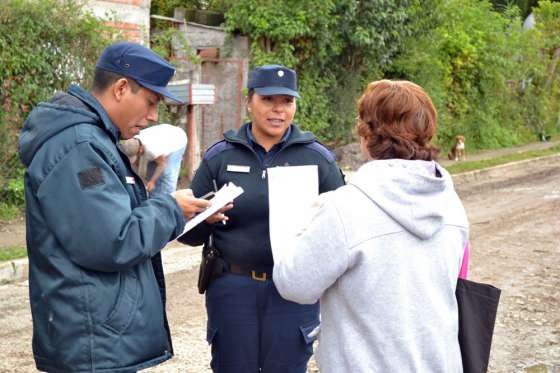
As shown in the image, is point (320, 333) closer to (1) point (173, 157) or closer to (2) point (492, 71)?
(1) point (173, 157)

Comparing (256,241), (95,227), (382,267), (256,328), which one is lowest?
(256,328)

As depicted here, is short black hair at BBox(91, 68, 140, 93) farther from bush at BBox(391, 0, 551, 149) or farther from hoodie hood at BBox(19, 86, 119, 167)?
bush at BBox(391, 0, 551, 149)

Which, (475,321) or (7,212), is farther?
(7,212)

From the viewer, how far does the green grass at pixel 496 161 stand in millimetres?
15188

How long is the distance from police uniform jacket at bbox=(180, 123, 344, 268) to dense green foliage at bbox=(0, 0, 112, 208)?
20.7 ft

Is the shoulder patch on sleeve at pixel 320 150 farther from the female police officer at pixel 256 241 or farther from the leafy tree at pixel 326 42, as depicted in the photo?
the leafy tree at pixel 326 42

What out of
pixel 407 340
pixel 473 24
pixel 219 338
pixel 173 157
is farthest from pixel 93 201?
pixel 473 24

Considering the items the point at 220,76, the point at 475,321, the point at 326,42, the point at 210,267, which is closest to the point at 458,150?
the point at 326,42

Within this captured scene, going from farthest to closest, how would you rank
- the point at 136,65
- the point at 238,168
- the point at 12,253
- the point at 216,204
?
the point at 12,253
the point at 238,168
the point at 216,204
the point at 136,65

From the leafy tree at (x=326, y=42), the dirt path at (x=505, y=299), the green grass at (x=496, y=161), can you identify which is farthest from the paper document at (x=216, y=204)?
the green grass at (x=496, y=161)

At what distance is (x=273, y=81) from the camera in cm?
338

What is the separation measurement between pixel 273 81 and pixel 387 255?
55.8 inches

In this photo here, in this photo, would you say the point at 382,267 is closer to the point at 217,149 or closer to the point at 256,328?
the point at 256,328

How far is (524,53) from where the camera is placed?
69.1ft
